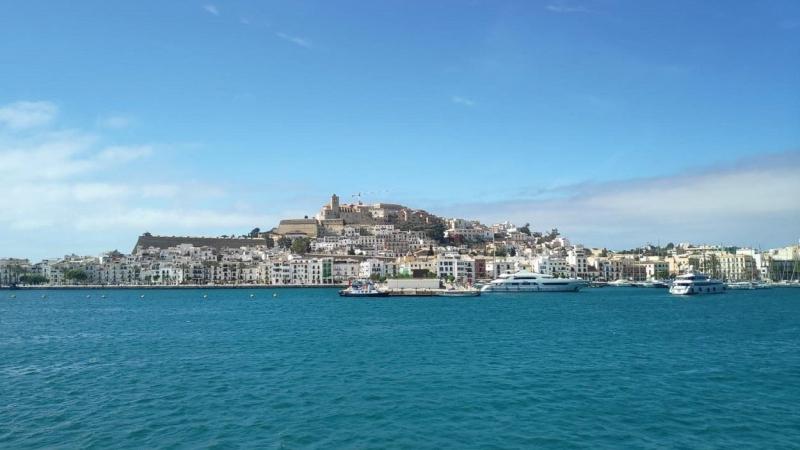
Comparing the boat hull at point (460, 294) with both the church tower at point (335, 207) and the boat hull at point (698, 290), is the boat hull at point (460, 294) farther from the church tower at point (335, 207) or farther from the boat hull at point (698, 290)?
the church tower at point (335, 207)

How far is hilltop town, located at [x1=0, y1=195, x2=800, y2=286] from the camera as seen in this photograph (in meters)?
105

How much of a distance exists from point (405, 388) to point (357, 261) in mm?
93330

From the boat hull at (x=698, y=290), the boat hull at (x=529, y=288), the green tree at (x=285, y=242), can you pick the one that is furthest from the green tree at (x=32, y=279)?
the boat hull at (x=698, y=290)

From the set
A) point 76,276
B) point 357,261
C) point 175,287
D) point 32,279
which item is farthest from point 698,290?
point 32,279

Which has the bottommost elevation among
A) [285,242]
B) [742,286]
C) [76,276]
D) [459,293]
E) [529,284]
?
[742,286]

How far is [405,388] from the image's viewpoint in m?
17.3

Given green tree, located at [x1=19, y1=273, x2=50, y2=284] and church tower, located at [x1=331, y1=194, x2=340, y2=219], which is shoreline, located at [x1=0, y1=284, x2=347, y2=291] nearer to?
green tree, located at [x1=19, y1=273, x2=50, y2=284]

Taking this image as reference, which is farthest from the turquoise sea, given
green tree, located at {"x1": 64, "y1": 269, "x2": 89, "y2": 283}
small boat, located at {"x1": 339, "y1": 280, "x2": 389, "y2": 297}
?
green tree, located at {"x1": 64, "y1": 269, "x2": 89, "y2": 283}

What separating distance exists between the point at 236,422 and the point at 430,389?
5322mm

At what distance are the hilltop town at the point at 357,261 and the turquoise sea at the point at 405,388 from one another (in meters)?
69.6

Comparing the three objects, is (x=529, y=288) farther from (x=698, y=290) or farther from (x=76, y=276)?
(x=76, y=276)

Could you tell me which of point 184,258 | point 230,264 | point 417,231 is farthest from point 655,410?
point 417,231

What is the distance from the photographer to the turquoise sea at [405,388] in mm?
12820

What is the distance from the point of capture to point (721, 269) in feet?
369
